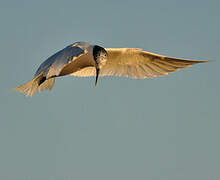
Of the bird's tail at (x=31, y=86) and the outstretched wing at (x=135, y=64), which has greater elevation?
the outstretched wing at (x=135, y=64)

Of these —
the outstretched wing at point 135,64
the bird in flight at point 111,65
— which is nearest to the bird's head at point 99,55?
the bird in flight at point 111,65

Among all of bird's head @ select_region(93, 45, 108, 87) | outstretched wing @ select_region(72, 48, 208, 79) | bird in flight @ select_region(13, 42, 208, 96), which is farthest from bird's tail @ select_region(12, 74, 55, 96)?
outstretched wing @ select_region(72, 48, 208, 79)

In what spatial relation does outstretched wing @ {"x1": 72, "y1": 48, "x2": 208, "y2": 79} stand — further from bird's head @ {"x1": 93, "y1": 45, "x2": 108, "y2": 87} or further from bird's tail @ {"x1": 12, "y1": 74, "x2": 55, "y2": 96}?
bird's tail @ {"x1": 12, "y1": 74, "x2": 55, "y2": 96}

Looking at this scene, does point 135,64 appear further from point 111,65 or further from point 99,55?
point 99,55

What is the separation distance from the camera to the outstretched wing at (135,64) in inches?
600

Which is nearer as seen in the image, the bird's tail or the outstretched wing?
the bird's tail

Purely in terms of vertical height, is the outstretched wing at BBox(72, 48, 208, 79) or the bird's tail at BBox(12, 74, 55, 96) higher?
the outstretched wing at BBox(72, 48, 208, 79)

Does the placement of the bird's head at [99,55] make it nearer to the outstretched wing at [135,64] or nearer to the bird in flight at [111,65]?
the bird in flight at [111,65]

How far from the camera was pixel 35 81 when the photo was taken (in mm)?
13734

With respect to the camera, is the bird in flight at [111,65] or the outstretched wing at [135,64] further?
the outstretched wing at [135,64]

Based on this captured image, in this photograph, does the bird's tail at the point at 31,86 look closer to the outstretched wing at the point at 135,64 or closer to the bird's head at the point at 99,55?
the bird's head at the point at 99,55

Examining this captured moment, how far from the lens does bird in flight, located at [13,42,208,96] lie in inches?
537

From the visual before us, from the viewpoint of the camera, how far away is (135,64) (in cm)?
1588

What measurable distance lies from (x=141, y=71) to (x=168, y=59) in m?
1.12
